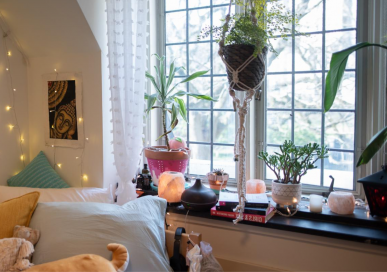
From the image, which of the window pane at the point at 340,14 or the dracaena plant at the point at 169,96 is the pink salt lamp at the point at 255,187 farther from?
the window pane at the point at 340,14

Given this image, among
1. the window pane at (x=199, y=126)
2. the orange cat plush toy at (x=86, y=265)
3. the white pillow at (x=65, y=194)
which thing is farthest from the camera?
the window pane at (x=199, y=126)

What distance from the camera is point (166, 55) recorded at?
102 inches

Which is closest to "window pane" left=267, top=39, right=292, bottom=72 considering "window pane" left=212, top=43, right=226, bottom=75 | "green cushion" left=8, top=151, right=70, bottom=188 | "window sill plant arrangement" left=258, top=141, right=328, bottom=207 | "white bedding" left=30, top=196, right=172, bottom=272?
"window pane" left=212, top=43, right=226, bottom=75

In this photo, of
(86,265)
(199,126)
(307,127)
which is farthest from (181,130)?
(86,265)

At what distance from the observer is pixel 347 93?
2.06 meters

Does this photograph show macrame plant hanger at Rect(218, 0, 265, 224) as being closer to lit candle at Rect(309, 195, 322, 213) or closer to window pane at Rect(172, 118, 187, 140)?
lit candle at Rect(309, 195, 322, 213)

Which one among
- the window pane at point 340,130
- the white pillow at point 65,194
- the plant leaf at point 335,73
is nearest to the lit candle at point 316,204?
the window pane at point 340,130

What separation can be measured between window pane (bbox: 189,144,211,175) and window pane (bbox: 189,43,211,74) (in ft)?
1.87

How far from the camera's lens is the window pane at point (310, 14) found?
2.09 metres

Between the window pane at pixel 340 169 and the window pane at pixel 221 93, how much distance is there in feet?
2.49

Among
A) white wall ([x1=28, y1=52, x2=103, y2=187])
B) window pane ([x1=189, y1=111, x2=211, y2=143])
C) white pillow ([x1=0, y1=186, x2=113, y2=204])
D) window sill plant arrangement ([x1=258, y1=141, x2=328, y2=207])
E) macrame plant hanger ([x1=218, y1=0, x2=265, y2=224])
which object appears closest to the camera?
macrame plant hanger ([x1=218, y1=0, x2=265, y2=224])

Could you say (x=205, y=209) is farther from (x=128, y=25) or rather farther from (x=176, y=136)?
(x=128, y=25)

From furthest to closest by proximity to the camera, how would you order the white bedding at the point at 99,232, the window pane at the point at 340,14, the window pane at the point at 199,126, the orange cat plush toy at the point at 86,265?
the window pane at the point at 199,126 → the window pane at the point at 340,14 → the white bedding at the point at 99,232 → the orange cat plush toy at the point at 86,265

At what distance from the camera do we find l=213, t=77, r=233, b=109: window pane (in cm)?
239
